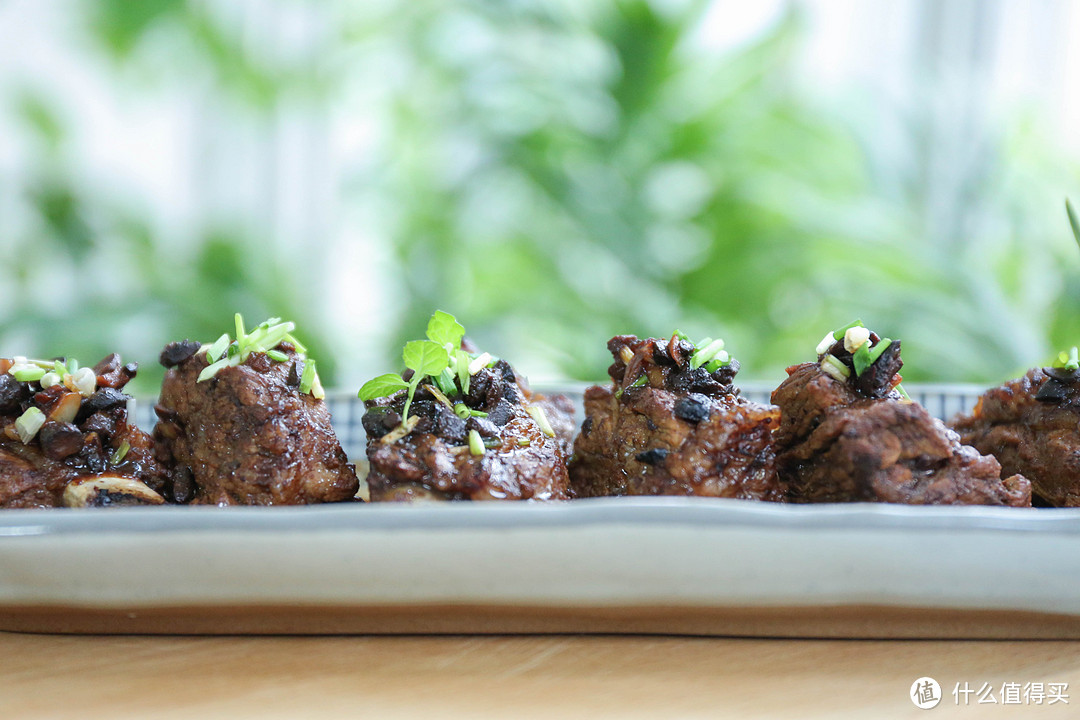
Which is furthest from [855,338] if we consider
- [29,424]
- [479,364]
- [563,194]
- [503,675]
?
[563,194]

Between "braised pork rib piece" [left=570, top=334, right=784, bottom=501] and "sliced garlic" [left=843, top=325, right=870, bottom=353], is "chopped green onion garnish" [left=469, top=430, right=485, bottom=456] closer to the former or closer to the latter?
"braised pork rib piece" [left=570, top=334, right=784, bottom=501]

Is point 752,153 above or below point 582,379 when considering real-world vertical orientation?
above

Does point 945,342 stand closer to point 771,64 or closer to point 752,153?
point 752,153

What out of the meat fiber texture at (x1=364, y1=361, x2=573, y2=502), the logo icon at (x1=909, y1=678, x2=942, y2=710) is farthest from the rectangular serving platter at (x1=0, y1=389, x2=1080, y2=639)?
the meat fiber texture at (x1=364, y1=361, x2=573, y2=502)

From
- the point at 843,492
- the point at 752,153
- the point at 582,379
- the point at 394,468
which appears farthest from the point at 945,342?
the point at 394,468

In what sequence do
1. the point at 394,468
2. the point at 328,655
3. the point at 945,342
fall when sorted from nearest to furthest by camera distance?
the point at 328,655 → the point at 394,468 → the point at 945,342

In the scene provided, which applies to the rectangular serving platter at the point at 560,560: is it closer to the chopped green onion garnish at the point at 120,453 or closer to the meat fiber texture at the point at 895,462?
the meat fiber texture at the point at 895,462

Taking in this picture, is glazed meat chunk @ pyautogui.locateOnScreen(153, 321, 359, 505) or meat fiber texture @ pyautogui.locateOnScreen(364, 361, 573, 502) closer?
meat fiber texture @ pyautogui.locateOnScreen(364, 361, 573, 502)

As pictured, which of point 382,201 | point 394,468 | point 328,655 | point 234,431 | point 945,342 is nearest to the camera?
point 328,655
